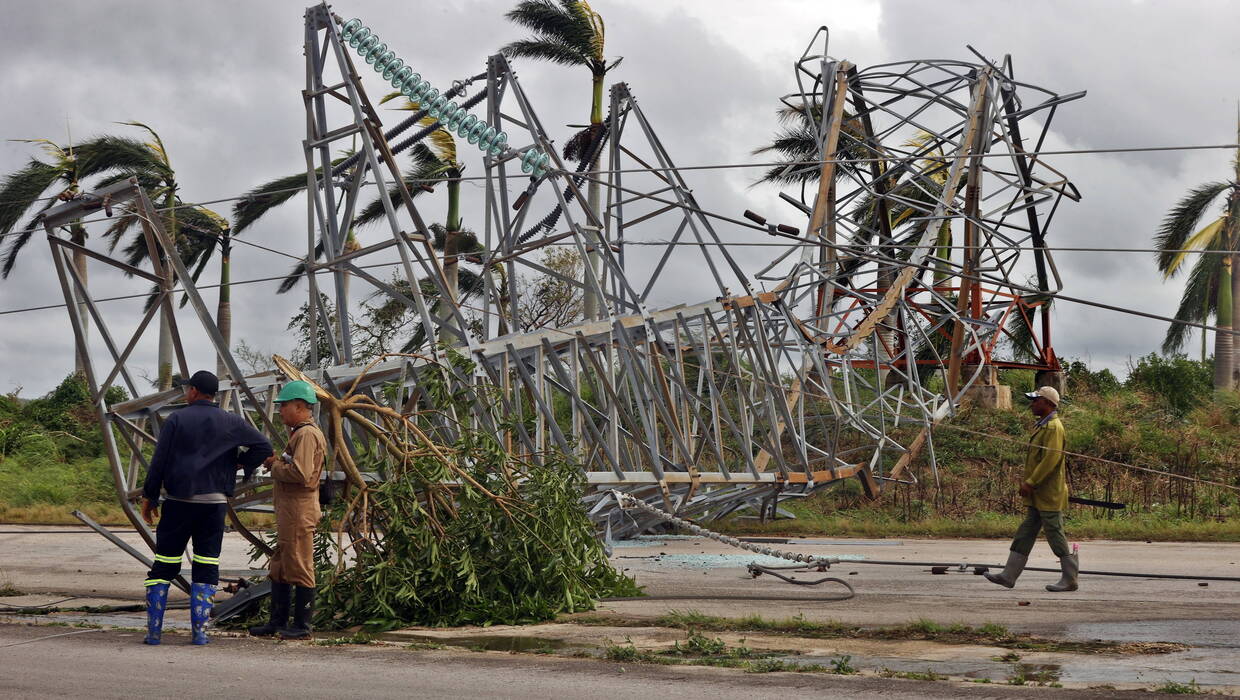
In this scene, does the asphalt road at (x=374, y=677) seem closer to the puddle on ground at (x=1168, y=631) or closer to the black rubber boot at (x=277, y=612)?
the black rubber boot at (x=277, y=612)

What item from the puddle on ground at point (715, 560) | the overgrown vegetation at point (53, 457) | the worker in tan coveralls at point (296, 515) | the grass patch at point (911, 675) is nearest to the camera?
the grass patch at point (911, 675)

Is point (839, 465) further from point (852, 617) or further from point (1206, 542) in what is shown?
point (852, 617)

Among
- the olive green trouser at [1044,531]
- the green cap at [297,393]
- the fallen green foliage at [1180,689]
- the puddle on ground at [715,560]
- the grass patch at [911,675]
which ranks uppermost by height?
the green cap at [297,393]

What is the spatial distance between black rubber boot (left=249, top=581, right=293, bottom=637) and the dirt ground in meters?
0.87

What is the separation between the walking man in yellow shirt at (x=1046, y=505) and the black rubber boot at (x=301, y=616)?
6.41 metres

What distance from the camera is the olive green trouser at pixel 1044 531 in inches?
457

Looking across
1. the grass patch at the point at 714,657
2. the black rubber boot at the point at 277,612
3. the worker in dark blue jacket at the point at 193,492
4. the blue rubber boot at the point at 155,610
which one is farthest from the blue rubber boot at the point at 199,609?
the grass patch at the point at 714,657

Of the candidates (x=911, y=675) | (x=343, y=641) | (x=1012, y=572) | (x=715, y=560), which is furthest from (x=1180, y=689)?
(x=715, y=560)

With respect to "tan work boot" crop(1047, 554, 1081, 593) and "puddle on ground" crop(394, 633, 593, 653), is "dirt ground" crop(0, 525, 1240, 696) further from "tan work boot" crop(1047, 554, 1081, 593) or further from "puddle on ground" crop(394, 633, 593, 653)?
"tan work boot" crop(1047, 554, 1081, 593)

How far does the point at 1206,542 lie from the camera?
62.6ft

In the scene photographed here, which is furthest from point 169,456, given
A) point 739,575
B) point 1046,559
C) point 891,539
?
point 891,539

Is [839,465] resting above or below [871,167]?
below

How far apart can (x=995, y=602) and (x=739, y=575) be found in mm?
3666

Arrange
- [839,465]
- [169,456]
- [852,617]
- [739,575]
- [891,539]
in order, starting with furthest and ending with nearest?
[891,539], [839,465], [739,575], [852,617], [169,456]
